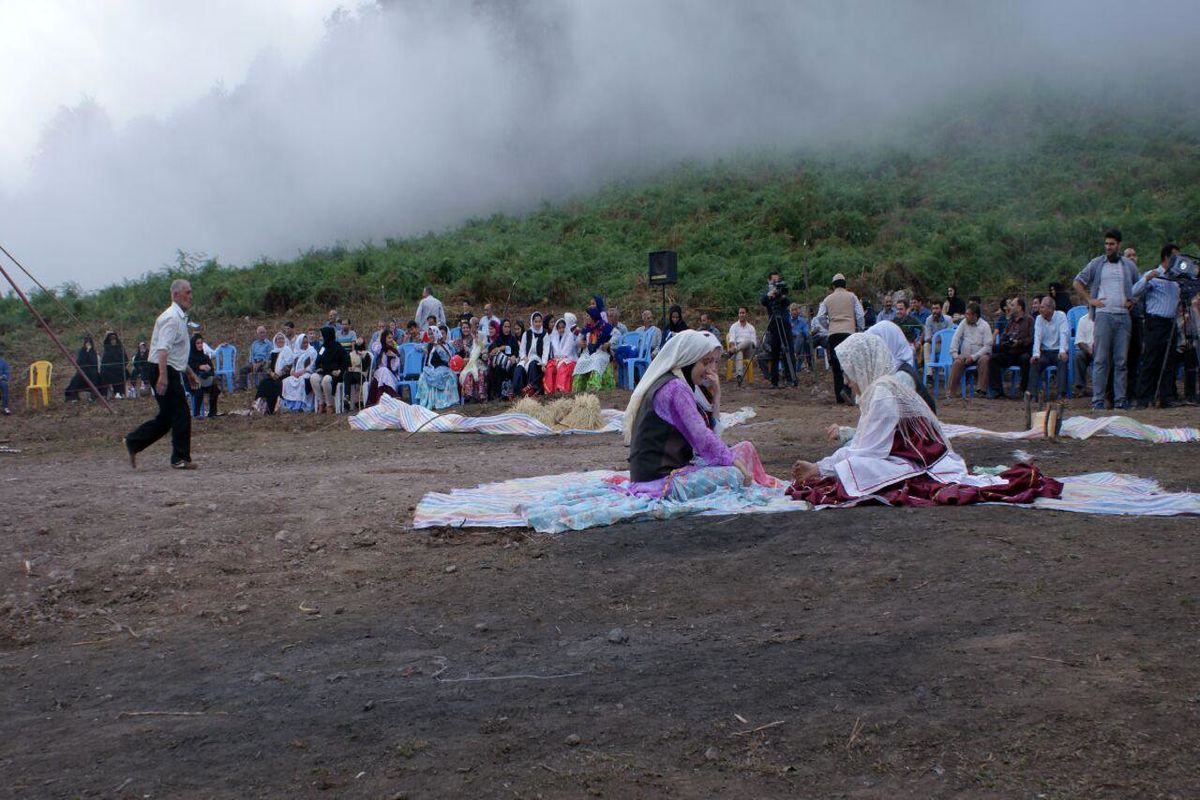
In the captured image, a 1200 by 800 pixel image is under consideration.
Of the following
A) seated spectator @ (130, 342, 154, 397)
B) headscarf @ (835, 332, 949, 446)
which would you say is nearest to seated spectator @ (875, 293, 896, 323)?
headscarf @ (835, 332, 949, 446)

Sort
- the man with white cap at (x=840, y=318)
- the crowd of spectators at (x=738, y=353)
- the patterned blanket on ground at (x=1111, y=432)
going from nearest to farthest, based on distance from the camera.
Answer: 1. the patterned blanket on ground at (x=1111, y=432)
2. the crowd of spectators at (x=738, y=353)
3. the man with white cap at (x=840, y=318)

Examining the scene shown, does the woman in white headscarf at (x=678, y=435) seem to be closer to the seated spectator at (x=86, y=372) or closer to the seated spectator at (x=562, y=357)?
the seated spectator at (x=562, y=357)

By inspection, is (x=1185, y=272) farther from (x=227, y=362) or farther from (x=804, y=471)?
(x=227, y=362)

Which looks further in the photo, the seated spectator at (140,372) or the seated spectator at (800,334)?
the seated spectator at (140,372)

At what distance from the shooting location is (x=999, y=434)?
10.2 meters

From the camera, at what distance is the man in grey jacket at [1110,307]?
40.2ft

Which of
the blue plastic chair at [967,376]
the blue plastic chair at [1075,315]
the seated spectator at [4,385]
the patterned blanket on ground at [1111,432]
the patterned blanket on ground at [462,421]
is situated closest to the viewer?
the patterned blanket on ground at [1111,432]

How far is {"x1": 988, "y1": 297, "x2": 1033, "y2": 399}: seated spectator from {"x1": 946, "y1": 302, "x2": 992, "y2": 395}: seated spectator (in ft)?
0.32

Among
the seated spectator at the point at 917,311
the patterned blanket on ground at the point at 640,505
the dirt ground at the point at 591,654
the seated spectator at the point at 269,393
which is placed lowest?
the dirt ground at the point at 591,654


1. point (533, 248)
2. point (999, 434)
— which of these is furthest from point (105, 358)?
point (999, 434)

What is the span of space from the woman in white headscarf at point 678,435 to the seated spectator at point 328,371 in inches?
447

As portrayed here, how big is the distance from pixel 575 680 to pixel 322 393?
47.2ft

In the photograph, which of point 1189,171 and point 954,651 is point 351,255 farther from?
point 954,651

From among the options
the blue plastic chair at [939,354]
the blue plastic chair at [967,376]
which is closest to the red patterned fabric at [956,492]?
the blue plastic chair at [967,376]
